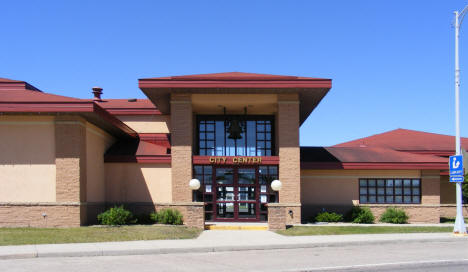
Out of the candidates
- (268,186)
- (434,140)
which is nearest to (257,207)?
(268,186)

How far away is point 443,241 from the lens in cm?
1875

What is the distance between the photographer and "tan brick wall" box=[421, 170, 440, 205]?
27453mm

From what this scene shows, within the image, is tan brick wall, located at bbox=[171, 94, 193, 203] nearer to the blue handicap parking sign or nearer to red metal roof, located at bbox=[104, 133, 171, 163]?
red metal roof, located at bbox=[104, 133, 171, 163]

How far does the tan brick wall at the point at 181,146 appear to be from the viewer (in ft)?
79.9

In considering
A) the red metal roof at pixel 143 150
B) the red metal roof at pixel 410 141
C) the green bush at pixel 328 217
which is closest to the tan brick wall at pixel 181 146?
the red metal roof at pixel 143 150

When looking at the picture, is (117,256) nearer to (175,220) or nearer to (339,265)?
(339,265)

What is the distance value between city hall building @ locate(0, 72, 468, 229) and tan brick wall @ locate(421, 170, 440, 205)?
0.17 feet

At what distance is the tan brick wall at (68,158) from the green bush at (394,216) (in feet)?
50.4

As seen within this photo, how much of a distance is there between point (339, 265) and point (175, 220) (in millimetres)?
12256

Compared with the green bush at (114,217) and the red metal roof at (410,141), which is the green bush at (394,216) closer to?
the red metal roof at (410,141)

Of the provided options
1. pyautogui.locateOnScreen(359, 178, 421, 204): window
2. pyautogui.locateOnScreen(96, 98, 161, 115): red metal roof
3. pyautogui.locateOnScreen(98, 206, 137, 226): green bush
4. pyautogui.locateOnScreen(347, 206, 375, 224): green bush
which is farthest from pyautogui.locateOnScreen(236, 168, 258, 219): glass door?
pyautogui.locateOnScreen(96, 98, 161, 115): red metal roof

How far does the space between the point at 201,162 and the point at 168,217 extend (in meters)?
3.06

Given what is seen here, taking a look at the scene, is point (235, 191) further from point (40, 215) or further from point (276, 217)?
point (40, 215)

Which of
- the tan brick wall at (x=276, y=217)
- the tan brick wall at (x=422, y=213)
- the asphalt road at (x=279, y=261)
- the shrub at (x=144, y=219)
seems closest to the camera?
the asphalt road at (x=279, y=261)
